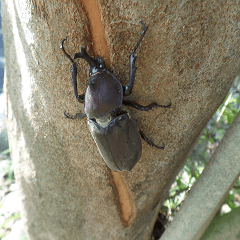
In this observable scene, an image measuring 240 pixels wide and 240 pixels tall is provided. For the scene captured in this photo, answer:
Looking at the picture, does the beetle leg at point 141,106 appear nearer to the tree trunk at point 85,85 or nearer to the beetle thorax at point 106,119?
the tree trunk at point 85,85

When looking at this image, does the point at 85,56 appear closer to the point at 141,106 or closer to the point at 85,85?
the point at 85,85

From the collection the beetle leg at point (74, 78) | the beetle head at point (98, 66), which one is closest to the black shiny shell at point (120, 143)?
the beetle leg at point (74, 78)

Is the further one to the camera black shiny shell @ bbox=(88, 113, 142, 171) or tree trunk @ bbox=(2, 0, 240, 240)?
black shiny shell @ bbox=(88, 113, 142, 171)

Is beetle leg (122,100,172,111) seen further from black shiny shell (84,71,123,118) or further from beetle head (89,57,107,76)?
beetle head (89,57,107,76)

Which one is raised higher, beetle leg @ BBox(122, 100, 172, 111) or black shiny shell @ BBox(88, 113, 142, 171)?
beetle leg @ BBox(122, 100, 172, 111)

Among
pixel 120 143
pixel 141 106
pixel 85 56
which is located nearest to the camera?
pixel 85 56

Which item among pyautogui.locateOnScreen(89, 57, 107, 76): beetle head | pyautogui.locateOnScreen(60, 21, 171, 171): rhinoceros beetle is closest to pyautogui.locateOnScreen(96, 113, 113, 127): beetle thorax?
pyautogui.locateOnScreen(60, 21, 171, 171): rhinoceros beetle

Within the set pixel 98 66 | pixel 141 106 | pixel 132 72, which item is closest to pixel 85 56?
pixel 98 66

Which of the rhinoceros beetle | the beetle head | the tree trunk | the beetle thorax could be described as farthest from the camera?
the beetle thorax

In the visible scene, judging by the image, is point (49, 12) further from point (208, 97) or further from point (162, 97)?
point (208, 97)
